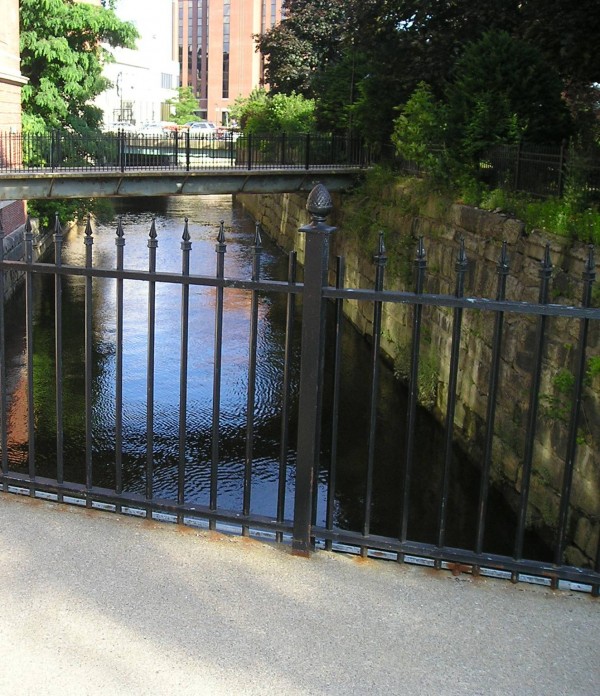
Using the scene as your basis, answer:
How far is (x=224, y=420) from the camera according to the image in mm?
12992

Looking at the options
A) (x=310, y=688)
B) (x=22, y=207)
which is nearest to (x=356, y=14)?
(x=22, y=207)

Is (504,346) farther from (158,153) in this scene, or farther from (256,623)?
(158,153)

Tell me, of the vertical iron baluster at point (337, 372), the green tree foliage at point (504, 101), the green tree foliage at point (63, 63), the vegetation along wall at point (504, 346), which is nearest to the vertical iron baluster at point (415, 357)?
the vertical iron baluster at point (337, 372)

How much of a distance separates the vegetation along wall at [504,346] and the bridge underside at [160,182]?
5.81 meters

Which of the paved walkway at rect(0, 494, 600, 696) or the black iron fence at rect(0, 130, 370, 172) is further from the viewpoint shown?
the black iron fence at rect(0, 130, 370, 172)

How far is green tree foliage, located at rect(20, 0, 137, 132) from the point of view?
26312mm

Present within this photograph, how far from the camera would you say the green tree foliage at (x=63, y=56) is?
26312 mm

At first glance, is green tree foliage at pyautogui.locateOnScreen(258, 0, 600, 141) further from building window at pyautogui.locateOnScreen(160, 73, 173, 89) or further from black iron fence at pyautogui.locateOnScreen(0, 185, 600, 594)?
building window at pyautogui.locateOnScreen(160, 73, 173, 89)

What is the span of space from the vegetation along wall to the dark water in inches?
19.5

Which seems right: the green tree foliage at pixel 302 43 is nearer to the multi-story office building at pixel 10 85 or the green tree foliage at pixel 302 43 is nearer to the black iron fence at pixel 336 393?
the multi-story office building at pixel 10 85

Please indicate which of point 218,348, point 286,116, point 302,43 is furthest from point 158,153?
point 218,348

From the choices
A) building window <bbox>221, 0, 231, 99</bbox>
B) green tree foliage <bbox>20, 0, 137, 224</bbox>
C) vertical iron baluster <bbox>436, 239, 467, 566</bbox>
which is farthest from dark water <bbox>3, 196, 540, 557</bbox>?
building window <bbox>221, 0, 231, 99</bbox>

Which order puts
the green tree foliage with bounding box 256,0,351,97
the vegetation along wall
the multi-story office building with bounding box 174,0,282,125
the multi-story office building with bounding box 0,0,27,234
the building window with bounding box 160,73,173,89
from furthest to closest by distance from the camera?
the multi-story office building with bounding box 174,0,282,125
the building window with bounding box 160,73,173,89
the green tree foliage with bounding box 256,0,351,97
the multi-story office building with bounding box 0,0,27,234
the vegetation along wall

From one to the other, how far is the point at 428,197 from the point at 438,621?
40.4ft
